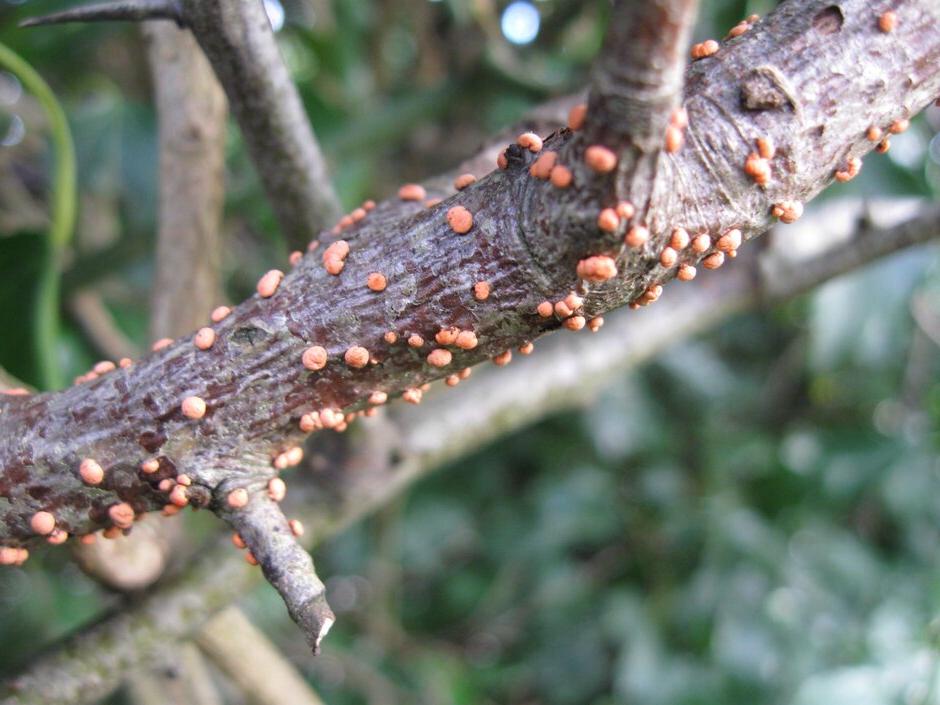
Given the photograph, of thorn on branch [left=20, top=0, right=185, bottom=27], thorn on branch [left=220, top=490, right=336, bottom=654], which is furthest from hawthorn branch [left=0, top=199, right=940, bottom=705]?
thorn on branch [left=20, top=0, right=185, bottom=27]

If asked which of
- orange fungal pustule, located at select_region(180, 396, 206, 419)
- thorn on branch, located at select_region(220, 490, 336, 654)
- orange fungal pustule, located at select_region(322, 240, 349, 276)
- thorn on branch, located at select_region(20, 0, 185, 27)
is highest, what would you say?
thorn on branch, located at select_region(20, 0, 185, 27)

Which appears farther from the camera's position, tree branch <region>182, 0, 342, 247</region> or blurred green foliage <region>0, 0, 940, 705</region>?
blurred green foliage <region>0, 0, 940, 705</region>

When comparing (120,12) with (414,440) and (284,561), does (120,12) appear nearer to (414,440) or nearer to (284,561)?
(284,561)

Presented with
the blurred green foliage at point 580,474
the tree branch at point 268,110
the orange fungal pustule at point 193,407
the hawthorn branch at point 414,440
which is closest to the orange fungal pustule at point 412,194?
the tree branch at point 268,110

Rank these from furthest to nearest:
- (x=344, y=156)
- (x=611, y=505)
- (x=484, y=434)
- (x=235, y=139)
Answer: (x=611, y=505)
(x=235, y=139)
(x=344, y=156)
(x=484, y=434)

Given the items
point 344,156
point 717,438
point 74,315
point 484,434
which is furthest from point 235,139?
point 717,438

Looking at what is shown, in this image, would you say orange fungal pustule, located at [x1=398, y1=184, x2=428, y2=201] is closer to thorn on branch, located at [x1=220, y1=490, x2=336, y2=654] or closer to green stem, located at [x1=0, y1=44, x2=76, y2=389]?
thorn on branch, located at [x1=220, y1=490, x2=336, y2=654]

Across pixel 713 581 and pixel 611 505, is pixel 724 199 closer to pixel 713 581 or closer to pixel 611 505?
pixel 713 581

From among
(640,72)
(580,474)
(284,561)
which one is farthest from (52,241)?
(580,474)
